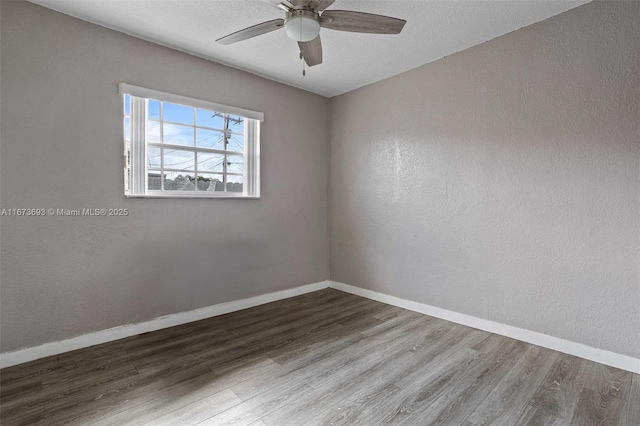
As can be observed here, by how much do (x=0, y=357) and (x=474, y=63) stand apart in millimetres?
4448

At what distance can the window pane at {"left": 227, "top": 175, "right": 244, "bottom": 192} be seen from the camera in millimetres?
3277

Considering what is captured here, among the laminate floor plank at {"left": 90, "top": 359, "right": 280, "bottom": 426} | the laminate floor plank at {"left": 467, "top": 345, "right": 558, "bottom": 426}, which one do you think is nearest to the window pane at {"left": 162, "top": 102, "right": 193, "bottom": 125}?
the laminate floor plank at {"left": 90, "top": 359, "right": 280, "bottom": 426}

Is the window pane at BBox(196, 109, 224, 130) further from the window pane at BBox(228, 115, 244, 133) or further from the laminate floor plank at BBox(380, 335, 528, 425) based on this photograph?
the laminate floor plank at BBox(380, 335, 528, 425)

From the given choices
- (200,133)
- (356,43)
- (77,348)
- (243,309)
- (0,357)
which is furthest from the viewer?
(243,309)

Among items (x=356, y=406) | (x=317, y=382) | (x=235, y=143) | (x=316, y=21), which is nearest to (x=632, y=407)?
(x=356, y=406)

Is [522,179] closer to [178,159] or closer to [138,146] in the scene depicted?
[178,159]

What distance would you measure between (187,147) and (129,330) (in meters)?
1.75

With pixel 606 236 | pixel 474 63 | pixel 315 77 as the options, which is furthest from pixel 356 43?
pixel 606 236

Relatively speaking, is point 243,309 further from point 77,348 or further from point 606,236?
point 606,236

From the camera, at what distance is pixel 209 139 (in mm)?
3107

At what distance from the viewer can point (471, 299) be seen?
2828 mm

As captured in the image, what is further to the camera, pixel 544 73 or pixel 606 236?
pixel 544 73

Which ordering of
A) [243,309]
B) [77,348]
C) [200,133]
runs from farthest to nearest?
[243,309]
[200,133]
[77,348]

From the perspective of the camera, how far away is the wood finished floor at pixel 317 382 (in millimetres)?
1621
